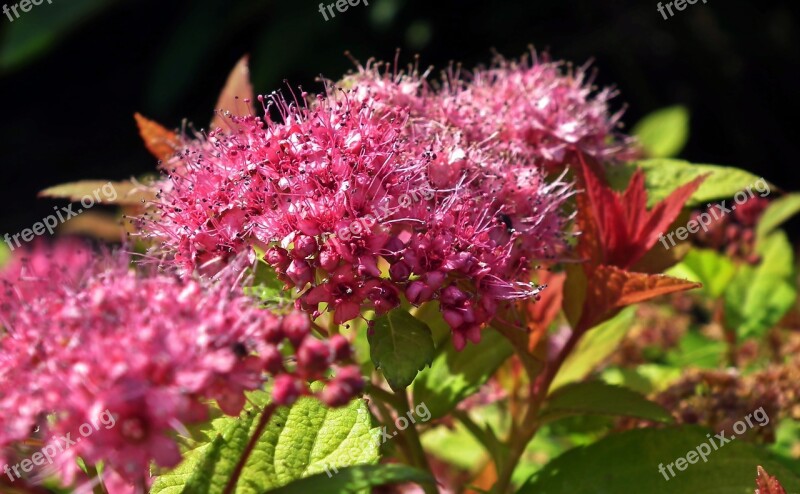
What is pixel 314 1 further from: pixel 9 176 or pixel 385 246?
pixel 385 246

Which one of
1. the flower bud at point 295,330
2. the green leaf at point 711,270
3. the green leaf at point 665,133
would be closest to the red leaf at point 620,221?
the flower bud at point 295,330

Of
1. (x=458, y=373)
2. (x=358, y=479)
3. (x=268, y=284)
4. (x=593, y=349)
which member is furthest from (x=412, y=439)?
(x=593, y=349)

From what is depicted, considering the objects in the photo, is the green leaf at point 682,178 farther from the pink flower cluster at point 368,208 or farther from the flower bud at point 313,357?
the flower bud at point 313,357

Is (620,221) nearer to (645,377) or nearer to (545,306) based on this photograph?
(545,306)

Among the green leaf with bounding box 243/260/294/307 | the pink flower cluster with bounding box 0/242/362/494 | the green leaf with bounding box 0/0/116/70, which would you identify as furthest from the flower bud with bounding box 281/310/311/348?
the green leaf with bounding box 0/0/116/70

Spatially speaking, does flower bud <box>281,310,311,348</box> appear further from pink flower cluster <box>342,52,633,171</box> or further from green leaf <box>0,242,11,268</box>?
green leaf <box>0,242,11,268</box>
